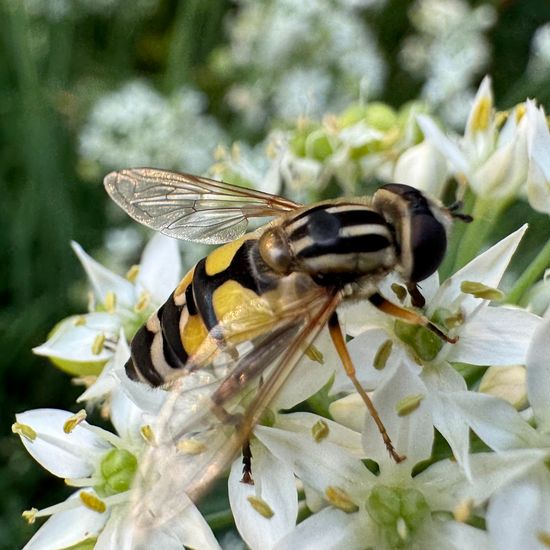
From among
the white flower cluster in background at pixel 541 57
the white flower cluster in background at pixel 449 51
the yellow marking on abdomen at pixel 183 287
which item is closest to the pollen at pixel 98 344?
the yellow marking on abdomen at pixel 183 287

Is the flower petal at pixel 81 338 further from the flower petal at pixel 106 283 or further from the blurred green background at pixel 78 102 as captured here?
the blurred green background at pixel 78 102

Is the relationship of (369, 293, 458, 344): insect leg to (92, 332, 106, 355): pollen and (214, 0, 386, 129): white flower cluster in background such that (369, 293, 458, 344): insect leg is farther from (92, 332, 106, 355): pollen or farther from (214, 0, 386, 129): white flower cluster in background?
(214, 0, 386, 129): white flower cluster in background

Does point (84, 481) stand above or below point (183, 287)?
below

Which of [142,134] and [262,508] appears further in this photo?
[142,134]

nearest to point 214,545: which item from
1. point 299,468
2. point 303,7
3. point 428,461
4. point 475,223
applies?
point 299,468

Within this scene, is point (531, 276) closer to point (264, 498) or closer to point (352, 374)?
point (352, 374)

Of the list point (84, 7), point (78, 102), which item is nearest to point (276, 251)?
point (78, 102)

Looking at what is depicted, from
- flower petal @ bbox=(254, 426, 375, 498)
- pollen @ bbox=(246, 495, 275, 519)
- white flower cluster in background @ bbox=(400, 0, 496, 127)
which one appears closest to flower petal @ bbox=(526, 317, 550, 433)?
flower petal @ bbox=(254, 426, 375, 498)
